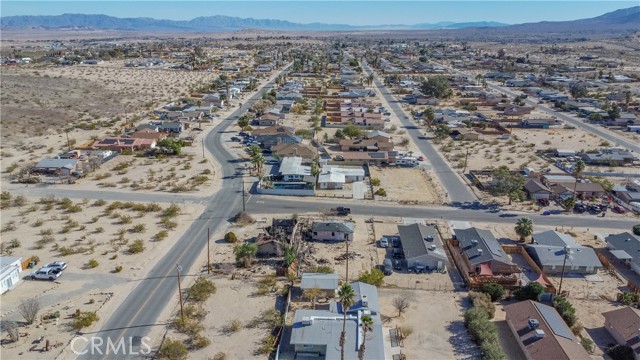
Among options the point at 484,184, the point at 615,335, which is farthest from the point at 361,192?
the point at 615,335

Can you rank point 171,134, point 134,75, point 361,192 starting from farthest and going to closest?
point 134,75 → point 171,134 → point 361,192

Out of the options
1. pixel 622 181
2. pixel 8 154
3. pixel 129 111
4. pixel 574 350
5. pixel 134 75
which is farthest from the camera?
pixel 134 75

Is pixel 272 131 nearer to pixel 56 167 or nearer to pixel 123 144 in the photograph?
pixel 123 144

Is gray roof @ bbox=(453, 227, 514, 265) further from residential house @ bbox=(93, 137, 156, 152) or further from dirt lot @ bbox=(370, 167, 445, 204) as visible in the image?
residential house @ bbox=(93, 137, 156, 152)

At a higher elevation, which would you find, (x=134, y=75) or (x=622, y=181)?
(x=134, y=75)

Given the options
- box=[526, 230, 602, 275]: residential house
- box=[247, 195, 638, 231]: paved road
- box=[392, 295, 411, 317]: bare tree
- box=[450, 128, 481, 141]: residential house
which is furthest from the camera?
box=[450, 128, 481, 141]: residential house

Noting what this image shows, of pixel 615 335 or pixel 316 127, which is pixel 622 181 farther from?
pixel 316 127

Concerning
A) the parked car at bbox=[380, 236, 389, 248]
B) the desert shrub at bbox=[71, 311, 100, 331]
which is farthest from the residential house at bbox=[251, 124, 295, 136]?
the desert shrub at bbox=[71, 311, 100, 331]

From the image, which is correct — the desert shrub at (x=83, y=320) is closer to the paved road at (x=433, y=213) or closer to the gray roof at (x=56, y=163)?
the paved road at (x=433, y=213)
